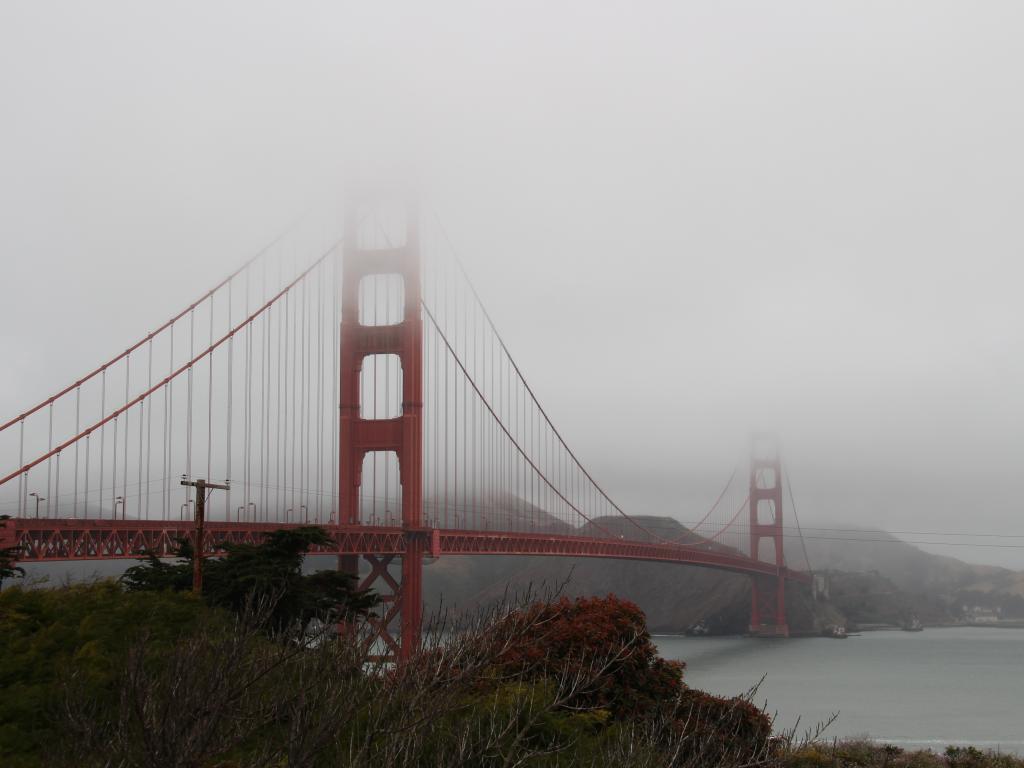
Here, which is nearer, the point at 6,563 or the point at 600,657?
the point at 600,657

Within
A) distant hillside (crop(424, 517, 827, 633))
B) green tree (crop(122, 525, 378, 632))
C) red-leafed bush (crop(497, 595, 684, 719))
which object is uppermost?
green tree (crop(122, 525, 378, 632))

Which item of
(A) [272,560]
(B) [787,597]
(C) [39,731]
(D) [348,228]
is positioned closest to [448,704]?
(C) [39,731]

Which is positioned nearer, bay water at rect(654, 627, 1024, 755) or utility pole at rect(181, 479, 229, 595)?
utility pole at rect(181, 479, 229, 595)

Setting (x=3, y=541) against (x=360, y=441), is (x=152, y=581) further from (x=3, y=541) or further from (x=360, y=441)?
(x=360, y=441)

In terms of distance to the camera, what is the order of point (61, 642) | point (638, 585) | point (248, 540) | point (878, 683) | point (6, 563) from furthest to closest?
point (638, 585)
point (878, 683)
point (248, 540)
point (6, 563)
point (61, 642)

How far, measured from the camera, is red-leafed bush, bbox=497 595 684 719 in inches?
709

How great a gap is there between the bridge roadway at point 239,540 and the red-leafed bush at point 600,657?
10346 millimetres

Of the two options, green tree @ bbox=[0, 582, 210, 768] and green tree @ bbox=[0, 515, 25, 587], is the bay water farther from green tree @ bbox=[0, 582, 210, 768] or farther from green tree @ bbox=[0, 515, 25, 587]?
green tree @ bbox=[0, 515, 25, 587]

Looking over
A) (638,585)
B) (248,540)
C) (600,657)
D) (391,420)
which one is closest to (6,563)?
(248,540)

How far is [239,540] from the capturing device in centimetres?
3045

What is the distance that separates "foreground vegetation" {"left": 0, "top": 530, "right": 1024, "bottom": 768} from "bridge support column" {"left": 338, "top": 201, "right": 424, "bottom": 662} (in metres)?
17.0

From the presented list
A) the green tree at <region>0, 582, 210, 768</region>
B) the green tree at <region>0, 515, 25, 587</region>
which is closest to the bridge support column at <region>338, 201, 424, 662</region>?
the green tree at <region>0, 515, 25, 587</region>

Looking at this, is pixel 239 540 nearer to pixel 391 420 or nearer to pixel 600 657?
pixel 391 420

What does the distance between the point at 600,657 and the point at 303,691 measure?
9776 mm
